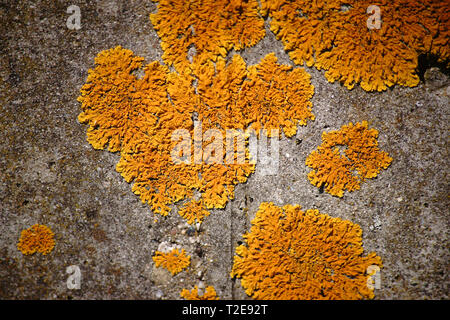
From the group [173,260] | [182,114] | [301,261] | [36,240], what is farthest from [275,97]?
[36,240]

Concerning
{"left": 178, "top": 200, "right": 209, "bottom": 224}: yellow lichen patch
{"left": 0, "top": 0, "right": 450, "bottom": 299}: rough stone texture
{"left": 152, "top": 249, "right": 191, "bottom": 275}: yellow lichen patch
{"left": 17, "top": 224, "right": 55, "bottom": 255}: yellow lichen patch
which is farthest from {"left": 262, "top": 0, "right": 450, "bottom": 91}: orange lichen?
{"left": 17, "top": 224, "right": 55, "bottom": 255}: yellow lichen patch

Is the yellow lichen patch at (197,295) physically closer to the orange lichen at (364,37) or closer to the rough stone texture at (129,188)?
the rough stone texture at (129,188)

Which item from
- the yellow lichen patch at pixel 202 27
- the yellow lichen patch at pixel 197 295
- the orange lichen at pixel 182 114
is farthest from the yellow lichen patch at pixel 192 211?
the yellow lichen patch at pixel 202 27

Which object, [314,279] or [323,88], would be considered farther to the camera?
[323,88]

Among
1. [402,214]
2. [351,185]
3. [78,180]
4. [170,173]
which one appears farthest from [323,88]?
[78,180]

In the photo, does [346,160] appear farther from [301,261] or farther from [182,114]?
[182,114]

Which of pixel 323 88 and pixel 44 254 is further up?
pixel 323 88

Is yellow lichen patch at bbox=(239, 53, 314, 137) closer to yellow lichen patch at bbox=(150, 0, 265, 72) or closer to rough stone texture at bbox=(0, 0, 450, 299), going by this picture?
rough stone texture at bbox=(0, 0, 450, 299)

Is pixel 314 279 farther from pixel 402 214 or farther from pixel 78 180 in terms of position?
pixel 78 180
